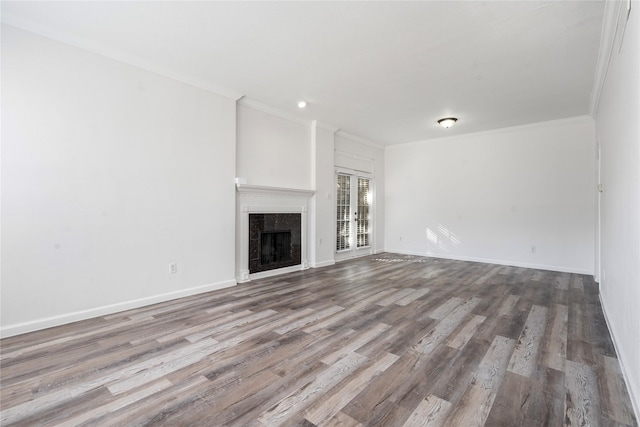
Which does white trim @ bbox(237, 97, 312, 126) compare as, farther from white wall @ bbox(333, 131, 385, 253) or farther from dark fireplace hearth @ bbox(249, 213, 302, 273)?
dark fireplace hearth @ bbox(249, 213, 302, 273)

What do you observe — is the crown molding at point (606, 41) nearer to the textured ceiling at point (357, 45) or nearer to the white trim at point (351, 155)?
the textured ceiling at point (357, 45)

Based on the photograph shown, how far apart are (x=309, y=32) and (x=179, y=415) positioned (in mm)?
3142

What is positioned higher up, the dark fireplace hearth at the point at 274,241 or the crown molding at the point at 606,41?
the crown molding at the point at 606,41

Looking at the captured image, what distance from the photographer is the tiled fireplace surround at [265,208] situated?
4527 mm

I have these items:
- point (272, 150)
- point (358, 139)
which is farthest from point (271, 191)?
point (358, 139)

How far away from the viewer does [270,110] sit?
4945mm

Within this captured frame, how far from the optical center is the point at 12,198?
2602mm

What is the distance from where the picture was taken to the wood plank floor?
1.64 m

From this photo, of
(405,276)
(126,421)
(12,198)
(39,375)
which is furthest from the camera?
(405,276)

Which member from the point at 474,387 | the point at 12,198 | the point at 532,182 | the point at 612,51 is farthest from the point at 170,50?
the point at 532,182

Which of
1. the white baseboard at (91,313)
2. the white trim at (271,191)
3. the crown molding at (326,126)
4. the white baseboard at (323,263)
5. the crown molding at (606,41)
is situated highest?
the crown molding at (326,126)

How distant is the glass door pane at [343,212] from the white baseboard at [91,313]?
320 cm

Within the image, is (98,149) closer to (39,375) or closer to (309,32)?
(39,375)

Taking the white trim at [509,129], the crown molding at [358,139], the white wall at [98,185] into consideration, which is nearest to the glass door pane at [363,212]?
the crown molding at [358,139]
